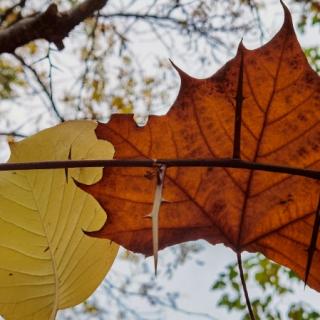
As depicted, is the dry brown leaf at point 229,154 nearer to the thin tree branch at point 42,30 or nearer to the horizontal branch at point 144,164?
the horizontal branch at point 144,164

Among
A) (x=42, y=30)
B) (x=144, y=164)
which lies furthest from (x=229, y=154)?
(x=42, y=30)

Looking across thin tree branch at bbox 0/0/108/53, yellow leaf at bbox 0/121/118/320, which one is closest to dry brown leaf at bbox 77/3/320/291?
A: yellow leaf at bbox 0/121/118/320

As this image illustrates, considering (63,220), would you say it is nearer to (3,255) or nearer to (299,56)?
(3,255)

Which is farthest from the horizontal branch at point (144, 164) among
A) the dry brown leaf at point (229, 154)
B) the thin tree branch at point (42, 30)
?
the thin tree branch at point (42, 30)

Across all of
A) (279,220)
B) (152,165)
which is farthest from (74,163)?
(279,220)

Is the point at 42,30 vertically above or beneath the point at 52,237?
above

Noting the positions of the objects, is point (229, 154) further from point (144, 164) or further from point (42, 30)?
point (42, 30)

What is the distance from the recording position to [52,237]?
286 mm

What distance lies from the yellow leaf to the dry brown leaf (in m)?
0.02

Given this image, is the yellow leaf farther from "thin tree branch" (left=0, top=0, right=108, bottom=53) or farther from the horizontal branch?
"thin tree branch" (left=0, top=0, right=108, bottom=53)

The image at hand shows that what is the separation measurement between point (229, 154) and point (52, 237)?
0.40 feet

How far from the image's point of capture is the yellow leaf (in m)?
0.28

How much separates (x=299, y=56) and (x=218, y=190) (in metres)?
0.09

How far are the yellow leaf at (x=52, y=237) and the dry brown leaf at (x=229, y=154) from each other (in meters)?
0.02
